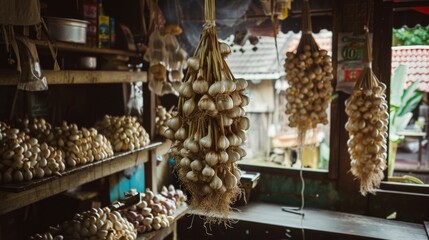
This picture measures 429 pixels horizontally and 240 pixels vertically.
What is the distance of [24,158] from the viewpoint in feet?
8.32

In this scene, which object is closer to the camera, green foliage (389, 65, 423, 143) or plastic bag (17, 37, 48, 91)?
plastic bag (17, 37, 48, 91)

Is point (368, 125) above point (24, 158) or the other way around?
above

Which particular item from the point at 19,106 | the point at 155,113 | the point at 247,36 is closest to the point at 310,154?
the point at 247,36

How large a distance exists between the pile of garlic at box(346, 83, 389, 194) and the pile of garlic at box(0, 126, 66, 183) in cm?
233

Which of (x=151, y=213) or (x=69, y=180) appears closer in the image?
(x=69, y=180)

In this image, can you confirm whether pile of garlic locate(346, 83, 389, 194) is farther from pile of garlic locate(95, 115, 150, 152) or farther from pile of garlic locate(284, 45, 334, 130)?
pile of garlic locate(95, 115, 150, 152)

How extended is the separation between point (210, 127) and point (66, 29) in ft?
4.70

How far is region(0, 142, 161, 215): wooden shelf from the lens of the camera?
7.53ft

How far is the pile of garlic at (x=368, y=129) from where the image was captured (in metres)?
3.34

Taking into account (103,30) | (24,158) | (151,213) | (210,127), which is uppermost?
(103,30)

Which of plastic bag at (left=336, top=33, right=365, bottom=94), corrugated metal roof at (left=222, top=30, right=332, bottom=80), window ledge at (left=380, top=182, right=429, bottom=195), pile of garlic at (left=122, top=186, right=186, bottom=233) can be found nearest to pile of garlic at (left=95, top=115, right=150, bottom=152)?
pile of garlic at (left=122, top=186, right=186, bottom=233)

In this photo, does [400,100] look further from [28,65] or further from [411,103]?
[28,65]

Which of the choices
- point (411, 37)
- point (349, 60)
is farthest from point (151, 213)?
point (411, 37)

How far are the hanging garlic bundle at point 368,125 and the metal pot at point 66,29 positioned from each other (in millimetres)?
2240
